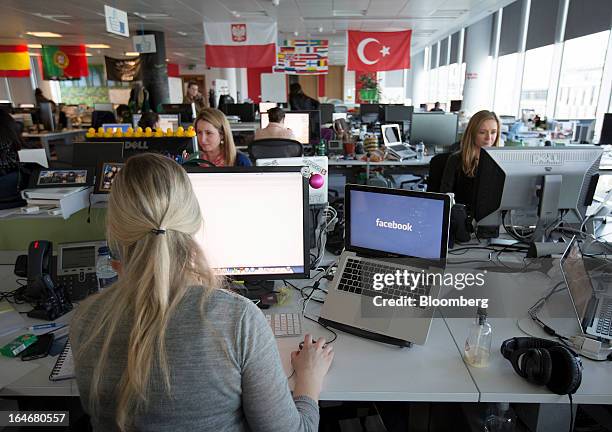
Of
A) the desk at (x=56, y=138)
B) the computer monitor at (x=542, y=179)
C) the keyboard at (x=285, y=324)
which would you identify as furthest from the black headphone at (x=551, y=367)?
the desk at (x=56, y=138)

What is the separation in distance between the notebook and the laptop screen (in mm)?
909

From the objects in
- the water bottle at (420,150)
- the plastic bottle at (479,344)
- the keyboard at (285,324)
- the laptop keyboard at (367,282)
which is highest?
the water bottle at (420,150)

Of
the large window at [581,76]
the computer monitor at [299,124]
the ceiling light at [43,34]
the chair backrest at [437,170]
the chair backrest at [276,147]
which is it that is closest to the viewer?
the chair backrest at [437,170]

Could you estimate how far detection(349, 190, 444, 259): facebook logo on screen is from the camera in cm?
133

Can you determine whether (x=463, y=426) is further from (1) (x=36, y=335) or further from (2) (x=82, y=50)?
(2) (x=82, y=50)

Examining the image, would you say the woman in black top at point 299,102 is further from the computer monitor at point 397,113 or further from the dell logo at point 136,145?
the dell logo at point 136,145

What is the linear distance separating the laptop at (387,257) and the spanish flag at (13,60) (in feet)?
46.1

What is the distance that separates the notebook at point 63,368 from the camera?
112cm

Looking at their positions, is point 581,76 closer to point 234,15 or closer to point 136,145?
point 234,15

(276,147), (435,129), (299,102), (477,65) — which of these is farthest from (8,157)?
(477,65)

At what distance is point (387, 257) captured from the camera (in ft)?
4.65

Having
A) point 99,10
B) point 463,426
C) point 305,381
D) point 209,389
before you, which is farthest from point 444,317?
point 99,10

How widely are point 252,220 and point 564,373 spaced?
949 millimetres

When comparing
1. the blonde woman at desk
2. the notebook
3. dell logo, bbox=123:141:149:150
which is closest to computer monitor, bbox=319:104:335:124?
dell logo, bbox=123:141:149:150
